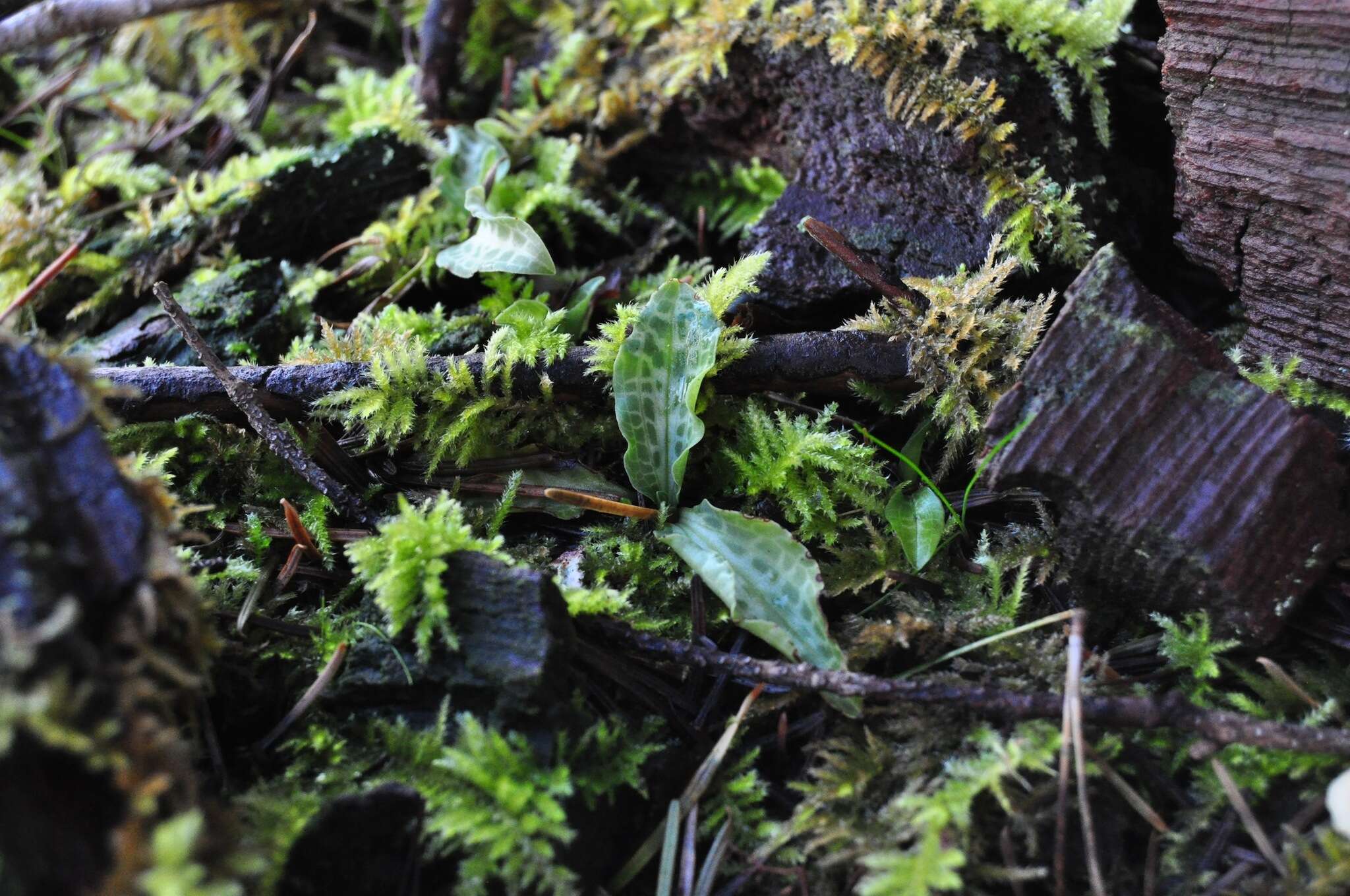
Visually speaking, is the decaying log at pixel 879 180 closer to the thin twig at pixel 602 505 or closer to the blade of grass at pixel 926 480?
the blade of grass at pixel 926 480

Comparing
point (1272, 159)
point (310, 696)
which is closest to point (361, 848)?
point (310, 696)

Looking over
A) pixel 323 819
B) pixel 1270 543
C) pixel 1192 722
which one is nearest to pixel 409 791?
pixel 323 819

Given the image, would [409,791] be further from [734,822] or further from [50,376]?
[50,376]

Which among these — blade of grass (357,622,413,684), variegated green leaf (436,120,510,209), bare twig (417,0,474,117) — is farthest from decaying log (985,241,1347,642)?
bare twig (417,0,474,117)

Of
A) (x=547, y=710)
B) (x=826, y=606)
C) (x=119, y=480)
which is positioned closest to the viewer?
(x=119, y=480)

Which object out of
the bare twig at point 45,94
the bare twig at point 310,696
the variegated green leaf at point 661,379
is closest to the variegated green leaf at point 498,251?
the variegated green leaf at point 661,379
